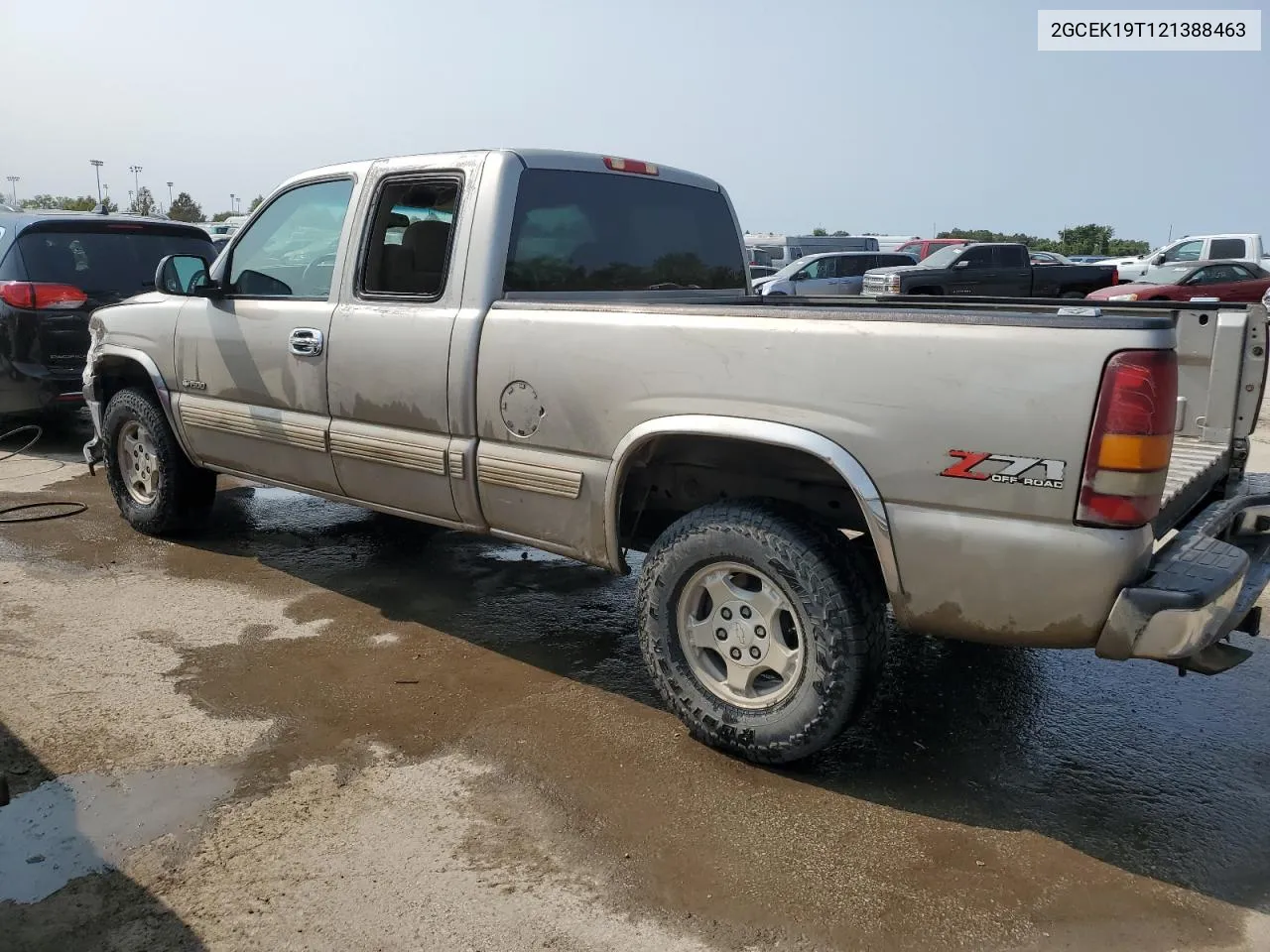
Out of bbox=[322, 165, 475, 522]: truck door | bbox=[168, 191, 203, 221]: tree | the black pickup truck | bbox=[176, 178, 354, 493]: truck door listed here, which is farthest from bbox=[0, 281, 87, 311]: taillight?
bbox=[168, 191, 203, 221]: tree

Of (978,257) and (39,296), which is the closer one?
(39,296)

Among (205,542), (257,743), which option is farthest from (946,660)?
(205,542)

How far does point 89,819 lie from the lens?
2965 millimetres

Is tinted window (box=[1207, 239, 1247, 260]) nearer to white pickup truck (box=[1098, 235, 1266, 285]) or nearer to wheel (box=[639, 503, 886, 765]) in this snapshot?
white pickup truck (box=[1098, 235, 1266, 285])

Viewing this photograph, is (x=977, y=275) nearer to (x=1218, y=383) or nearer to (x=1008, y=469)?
(x=1218, y=383)

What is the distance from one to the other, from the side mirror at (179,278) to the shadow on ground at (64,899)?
2.63 metres

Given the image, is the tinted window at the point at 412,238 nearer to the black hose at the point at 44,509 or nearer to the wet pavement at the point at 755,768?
the wet pavement at the point at 755,768

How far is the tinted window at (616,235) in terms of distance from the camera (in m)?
4.02

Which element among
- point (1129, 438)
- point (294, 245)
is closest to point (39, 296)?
point (294, 245)

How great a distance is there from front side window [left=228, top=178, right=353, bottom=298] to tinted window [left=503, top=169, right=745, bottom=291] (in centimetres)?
100

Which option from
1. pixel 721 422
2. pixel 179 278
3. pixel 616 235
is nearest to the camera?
pixel 721 422

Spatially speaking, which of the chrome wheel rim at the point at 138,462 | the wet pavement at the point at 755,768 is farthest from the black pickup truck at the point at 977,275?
the wet pavement at the point at 755,768

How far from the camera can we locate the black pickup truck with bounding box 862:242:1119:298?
18.6m

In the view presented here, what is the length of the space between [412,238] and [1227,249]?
67.1 ft
